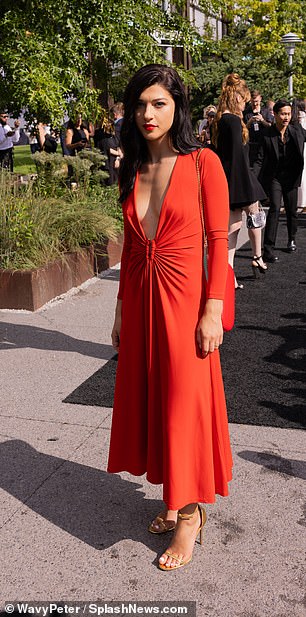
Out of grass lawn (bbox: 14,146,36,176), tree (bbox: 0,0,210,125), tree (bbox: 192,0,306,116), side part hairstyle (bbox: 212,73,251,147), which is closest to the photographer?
side part hairstyle (bbox: 212,73,251,147)

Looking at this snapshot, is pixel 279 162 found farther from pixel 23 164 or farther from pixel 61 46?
pixel 23 164

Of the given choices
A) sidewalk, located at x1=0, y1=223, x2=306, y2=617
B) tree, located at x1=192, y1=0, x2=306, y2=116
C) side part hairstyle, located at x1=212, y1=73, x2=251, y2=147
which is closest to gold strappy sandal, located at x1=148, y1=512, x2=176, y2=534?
sidewalk, located at x1=0, y1=223, x2=306, y2=617

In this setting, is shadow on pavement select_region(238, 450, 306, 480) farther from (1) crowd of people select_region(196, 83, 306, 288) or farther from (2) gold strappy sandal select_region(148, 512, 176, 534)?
(1) crowd of people select_region(196, 83, 306, 288)

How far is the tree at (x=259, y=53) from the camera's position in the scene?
2334 centimetres

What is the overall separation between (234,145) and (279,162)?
2.27 metres


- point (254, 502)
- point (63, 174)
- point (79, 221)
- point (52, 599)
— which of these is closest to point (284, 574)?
point (254, 502)

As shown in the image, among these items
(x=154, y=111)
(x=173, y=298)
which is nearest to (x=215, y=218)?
(x=173, y=298)

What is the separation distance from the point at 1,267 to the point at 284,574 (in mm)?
5147

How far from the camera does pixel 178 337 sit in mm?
3068

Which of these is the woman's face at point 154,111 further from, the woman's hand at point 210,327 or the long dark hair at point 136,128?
the woman's hand at point 210,327

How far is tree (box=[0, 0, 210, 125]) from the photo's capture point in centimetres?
909

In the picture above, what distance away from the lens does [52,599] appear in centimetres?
298

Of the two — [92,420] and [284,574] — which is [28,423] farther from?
[284,574]

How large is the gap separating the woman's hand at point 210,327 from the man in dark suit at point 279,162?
21.5 feet
